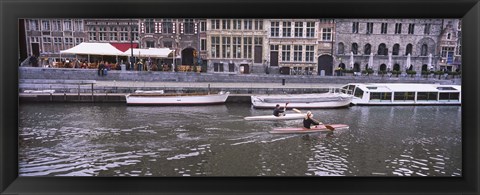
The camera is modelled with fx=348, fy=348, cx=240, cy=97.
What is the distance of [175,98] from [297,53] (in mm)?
2853

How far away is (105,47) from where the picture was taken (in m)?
5.52

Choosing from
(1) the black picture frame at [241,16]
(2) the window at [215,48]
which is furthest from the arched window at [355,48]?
(1) the black picture frame at [241,16]

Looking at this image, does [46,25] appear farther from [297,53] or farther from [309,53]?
[309,53]

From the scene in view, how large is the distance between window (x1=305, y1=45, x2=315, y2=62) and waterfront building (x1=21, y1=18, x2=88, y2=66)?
341cm

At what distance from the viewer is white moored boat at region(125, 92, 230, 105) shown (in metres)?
6.76

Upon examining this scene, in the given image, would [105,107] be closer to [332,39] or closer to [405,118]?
[332,39]

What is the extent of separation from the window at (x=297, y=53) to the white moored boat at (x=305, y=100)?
0.68 metres

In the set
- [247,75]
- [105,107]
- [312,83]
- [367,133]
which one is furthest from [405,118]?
[105,107]

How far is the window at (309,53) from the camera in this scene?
5.80 m

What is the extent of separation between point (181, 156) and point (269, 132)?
1.77 metres

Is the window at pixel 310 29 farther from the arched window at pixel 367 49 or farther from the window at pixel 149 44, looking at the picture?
the window at pixel 149 44

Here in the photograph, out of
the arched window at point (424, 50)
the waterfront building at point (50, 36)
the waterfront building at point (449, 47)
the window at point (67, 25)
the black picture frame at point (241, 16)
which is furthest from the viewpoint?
the arched window at point (424, 50)

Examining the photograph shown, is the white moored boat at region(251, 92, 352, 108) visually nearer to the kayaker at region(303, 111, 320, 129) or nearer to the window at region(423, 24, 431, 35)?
the kayaker at region(303, 111, 320, 129)

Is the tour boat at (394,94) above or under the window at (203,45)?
under
